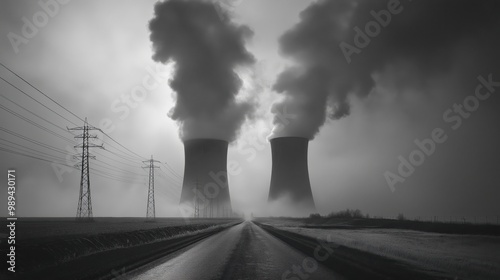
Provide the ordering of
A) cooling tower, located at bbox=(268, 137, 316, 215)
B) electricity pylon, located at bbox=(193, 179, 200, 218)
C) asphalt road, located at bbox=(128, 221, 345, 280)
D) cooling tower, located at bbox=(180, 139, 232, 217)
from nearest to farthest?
asphalt road, located at bbox=(128, 221, 345, 280)
cooling tower, located at bbox=(268, 137, 316, 215)
cooling tower, located at bbox=(180, 139, 232, 217)
electricity pylon, located at bbox=(193, 179, 200, 218)

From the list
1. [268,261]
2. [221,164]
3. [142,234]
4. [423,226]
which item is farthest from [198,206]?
[268,261]

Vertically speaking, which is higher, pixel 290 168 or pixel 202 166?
pixel 202 166

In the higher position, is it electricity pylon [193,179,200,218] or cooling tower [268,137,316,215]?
cooling tower [268,137,316,215]

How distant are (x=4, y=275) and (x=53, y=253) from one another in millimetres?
2113

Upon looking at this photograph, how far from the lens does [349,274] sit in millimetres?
8383

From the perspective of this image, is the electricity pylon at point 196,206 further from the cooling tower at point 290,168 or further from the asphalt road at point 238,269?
the asphalt road at point 238,269

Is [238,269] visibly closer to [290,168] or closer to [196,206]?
[290,168]

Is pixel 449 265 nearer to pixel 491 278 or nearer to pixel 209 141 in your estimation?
pixel 491 278

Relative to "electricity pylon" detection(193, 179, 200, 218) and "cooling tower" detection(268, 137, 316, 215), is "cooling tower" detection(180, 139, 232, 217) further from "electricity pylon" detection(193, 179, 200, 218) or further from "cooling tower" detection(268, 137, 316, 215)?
"cooling tower" detection(268, 137, 316, 215)

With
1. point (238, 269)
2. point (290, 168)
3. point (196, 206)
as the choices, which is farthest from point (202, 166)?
point (238, 269)

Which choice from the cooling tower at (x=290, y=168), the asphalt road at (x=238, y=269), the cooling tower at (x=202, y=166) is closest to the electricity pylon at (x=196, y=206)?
the cooling tower at (x=202, y=166)

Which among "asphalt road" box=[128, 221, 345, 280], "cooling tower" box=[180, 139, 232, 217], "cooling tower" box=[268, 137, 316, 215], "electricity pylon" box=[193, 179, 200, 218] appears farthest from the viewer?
"electricity pylon" box=[193, 179, 200, 218]

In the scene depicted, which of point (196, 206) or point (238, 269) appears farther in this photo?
point (196, 206)

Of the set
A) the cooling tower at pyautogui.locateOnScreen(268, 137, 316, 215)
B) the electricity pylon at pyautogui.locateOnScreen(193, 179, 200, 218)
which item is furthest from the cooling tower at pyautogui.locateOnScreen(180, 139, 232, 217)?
the cooling tower at pyautogui.locateOnScreen(268, 137, 316, 215)
